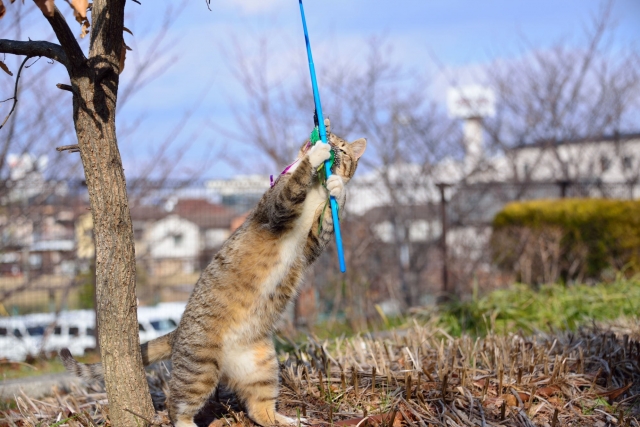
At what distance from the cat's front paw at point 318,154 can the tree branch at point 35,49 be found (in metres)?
1.29

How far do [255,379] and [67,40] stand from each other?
76.8 inches

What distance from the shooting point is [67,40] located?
2.83m

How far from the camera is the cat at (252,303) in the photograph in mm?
3145

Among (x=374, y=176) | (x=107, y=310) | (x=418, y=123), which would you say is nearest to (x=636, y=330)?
(x=107, y=310)

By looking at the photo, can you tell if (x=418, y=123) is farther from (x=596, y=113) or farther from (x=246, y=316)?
(x=246, y=316)

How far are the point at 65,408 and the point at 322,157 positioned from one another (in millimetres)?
2215

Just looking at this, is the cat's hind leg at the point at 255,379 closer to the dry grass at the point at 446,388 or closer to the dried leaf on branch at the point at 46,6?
the dry grass at the point at 446,388

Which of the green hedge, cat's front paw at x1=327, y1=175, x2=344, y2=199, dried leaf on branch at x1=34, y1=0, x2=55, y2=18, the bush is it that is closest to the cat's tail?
cat's front paw at x1=327, y1=175, x2=344, y2=199

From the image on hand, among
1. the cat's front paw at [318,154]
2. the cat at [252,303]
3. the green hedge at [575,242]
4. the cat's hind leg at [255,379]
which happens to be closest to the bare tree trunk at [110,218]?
the cat at [252,303]

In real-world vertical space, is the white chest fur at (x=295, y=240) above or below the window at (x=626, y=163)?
below

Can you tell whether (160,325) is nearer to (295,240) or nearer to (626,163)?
(295,240)

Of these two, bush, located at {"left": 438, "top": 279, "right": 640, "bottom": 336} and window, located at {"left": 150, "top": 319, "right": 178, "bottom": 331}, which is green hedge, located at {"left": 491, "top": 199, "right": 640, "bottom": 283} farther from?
window, located at {"left": 150, "top": 319, "right": 178, "bottom": 331}

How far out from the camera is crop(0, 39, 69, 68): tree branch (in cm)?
292

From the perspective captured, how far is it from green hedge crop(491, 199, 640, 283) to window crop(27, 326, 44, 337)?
652 cm
